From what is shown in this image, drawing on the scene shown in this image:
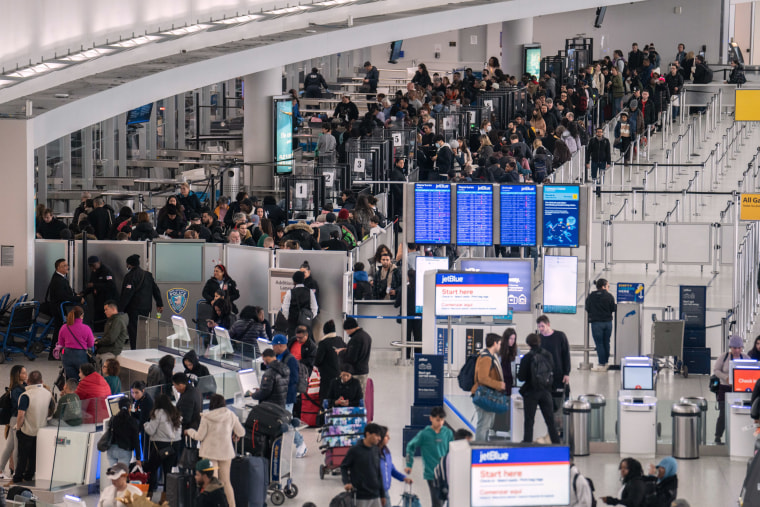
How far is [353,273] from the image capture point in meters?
19.1

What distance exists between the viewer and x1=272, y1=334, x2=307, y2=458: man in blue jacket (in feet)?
47.6

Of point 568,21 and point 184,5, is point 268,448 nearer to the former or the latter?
point 184,5

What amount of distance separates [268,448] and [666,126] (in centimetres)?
2288

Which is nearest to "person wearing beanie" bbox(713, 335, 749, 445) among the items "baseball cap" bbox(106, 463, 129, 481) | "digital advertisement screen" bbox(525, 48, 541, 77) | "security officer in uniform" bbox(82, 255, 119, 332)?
"baseball cap" bbox(106, 463, 129, 481)

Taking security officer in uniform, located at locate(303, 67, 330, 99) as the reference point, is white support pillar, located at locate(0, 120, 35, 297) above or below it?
below

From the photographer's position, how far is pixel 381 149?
86.6 feet

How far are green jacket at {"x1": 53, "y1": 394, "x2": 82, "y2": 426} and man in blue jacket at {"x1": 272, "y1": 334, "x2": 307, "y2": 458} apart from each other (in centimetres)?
212

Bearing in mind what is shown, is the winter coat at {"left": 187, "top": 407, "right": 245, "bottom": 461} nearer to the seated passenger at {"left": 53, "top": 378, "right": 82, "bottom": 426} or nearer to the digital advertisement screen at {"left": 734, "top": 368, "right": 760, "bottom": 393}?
the seated passenger at {"left": 53, "top": 378, "right": 82, "bottom": 426}

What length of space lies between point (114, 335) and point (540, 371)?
5.63 m

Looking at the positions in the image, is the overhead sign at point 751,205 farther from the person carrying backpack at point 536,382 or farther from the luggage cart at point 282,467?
the luggage cart at point 282,467

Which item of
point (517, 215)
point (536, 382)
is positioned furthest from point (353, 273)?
point (536, 382)

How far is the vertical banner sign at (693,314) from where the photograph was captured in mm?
18438

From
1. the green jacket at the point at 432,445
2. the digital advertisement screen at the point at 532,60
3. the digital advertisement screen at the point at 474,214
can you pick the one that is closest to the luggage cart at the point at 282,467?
the green jacket at the point at 432,445

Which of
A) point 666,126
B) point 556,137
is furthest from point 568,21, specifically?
point 556,137
